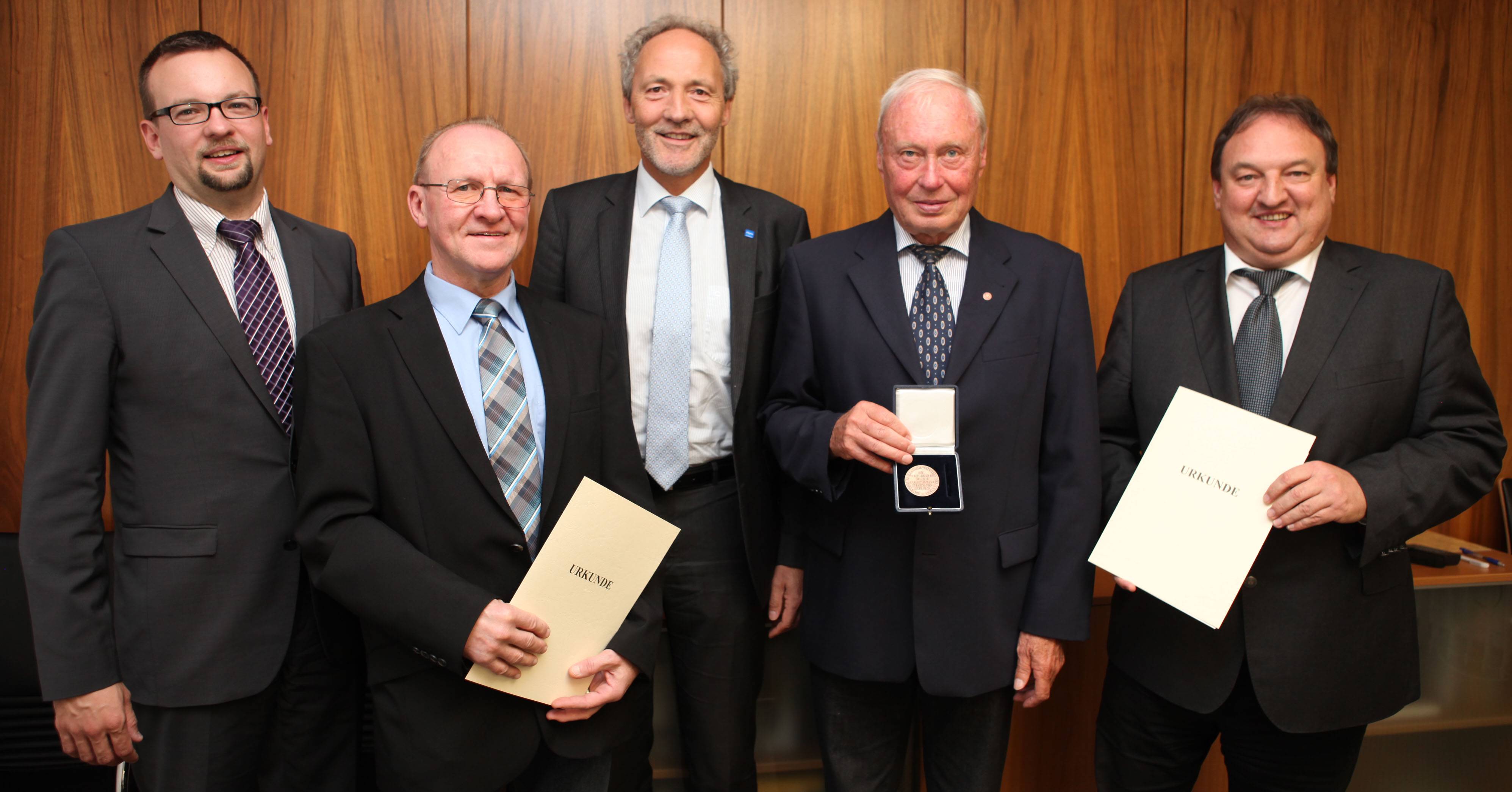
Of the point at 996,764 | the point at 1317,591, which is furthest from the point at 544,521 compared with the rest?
the point at 1317,591

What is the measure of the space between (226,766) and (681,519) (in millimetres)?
1088

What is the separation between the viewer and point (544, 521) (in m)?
1.56

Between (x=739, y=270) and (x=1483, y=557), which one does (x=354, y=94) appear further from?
(x=1483, y=557)

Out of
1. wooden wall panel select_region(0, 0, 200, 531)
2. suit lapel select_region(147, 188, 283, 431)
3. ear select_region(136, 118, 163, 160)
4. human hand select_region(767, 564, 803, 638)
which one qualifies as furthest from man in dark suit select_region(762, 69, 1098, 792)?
wooden wall panel select_region(0, 0, 200, 531)

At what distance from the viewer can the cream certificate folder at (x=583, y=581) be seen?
148 centimetres

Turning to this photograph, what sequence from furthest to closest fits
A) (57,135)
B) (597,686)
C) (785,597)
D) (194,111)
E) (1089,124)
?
(1089,124)
(57,135)
(785,597)
(194,111)
(597,686)

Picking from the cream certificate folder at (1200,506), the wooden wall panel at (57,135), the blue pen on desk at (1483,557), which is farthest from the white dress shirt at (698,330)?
the blue pen on desk at (1483,557)

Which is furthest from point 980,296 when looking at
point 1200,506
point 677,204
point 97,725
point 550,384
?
point 97,725

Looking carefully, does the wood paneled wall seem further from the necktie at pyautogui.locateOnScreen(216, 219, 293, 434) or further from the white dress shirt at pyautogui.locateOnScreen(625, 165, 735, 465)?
the necktie at pyautogui.locateOnScreen(216, 219, 293, 434)

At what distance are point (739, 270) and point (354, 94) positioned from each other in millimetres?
1532

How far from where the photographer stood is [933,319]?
1.87m

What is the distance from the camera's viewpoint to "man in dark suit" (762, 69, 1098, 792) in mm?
1809

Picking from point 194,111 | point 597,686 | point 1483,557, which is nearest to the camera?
point 597,686

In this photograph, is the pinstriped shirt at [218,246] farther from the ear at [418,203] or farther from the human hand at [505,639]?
the human hand at [505,639]
